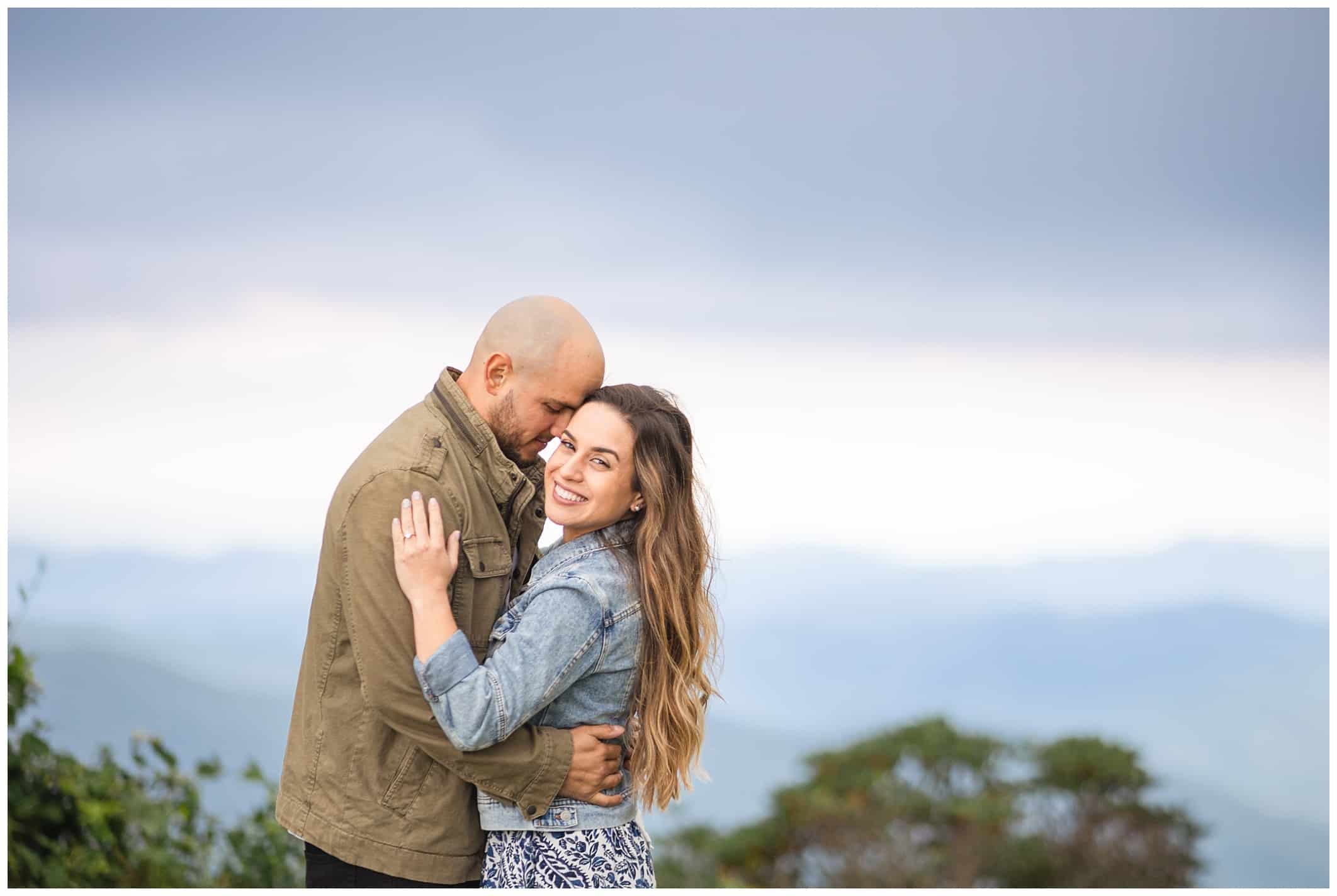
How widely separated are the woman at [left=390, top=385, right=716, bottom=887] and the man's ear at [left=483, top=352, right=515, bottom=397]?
176mm

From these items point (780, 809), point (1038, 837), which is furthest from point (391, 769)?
point (1038, 837)

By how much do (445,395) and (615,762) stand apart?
87 cm

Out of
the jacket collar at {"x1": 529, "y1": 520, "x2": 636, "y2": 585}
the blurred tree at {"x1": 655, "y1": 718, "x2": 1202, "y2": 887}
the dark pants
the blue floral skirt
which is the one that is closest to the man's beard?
the jacket collar at {"x1": 529, "y1": 520, "x2": 636, "y2": 585}

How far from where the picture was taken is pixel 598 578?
2.56 metres

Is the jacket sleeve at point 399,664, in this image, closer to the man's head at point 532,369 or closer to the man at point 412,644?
the man at point 412,644

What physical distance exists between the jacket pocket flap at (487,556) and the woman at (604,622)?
0.07 meters

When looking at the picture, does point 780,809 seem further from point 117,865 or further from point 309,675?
point 309,675

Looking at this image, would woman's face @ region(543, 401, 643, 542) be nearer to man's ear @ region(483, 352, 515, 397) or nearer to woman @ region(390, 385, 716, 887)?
woman @ region(390, 385, 716, 887)

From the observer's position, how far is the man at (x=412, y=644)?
252 centimetres

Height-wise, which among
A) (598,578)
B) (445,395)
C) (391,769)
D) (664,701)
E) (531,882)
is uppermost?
(445,395)

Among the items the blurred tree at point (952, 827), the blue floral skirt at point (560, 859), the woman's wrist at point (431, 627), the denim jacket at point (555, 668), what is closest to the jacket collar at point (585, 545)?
the denim jacket at point (555, 668)

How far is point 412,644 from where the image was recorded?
8.21 ft

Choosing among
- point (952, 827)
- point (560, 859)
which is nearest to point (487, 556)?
point (560, 859)

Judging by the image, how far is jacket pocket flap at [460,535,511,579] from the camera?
2.62m
